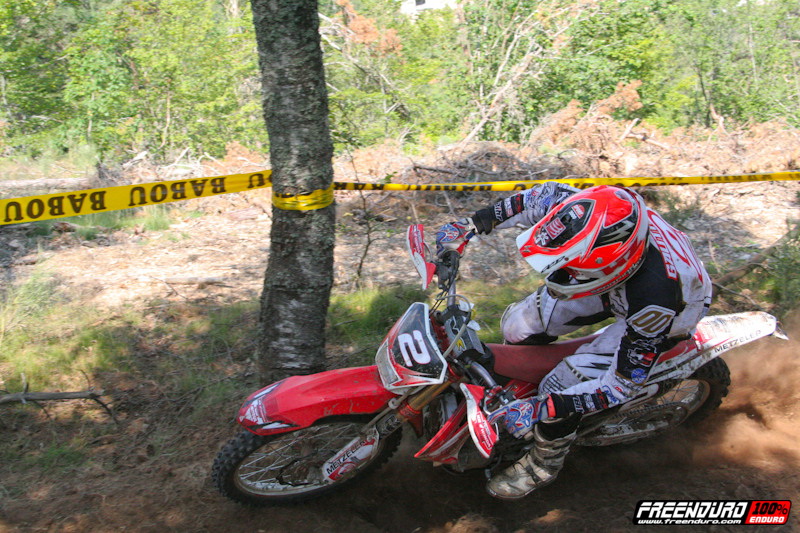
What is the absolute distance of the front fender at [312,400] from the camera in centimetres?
322

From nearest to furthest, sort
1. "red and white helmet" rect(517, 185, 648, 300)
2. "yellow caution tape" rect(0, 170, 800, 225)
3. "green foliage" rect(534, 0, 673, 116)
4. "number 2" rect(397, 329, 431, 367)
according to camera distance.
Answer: "red and white helmet" rect(517, 185, 648, 300) < "number 2" rect(397, 329, 431, 367) < "yellow caution tape" rect(0, 170, 800, 225) < "green foliage" rect(534, 0, 673, 116)

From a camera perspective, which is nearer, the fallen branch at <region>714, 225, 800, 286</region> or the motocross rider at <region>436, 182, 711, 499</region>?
the motocross rider at <region>436, 182, 711, 499</region>

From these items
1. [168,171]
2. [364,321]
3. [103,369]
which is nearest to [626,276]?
[364,321]

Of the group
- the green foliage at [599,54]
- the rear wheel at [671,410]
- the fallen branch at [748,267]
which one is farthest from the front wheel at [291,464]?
the green foliage at [599,54]

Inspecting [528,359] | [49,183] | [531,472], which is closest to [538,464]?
[531,472]

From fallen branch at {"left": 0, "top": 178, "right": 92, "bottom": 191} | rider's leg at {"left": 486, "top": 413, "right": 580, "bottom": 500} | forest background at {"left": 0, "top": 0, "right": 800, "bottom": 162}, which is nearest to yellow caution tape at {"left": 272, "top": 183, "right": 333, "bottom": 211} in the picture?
rider's leg at {"left": 486, "top": 413, "right": 580, "bottom": 500}

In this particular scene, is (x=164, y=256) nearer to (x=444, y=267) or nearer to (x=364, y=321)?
(x=364, y=321)

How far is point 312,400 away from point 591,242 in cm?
161

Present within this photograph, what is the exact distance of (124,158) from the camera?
39.8 feet

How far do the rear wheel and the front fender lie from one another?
4.46 ft

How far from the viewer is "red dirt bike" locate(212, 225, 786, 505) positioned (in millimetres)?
3049

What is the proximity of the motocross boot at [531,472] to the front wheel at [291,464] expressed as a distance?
64 centimetres

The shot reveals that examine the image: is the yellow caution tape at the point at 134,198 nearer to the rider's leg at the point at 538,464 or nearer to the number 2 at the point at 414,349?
the number 2 at the point at 414,349

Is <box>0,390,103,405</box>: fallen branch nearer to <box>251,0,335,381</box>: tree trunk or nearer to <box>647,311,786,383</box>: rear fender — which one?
<box>251,0,335,381</box>: tree trunk
